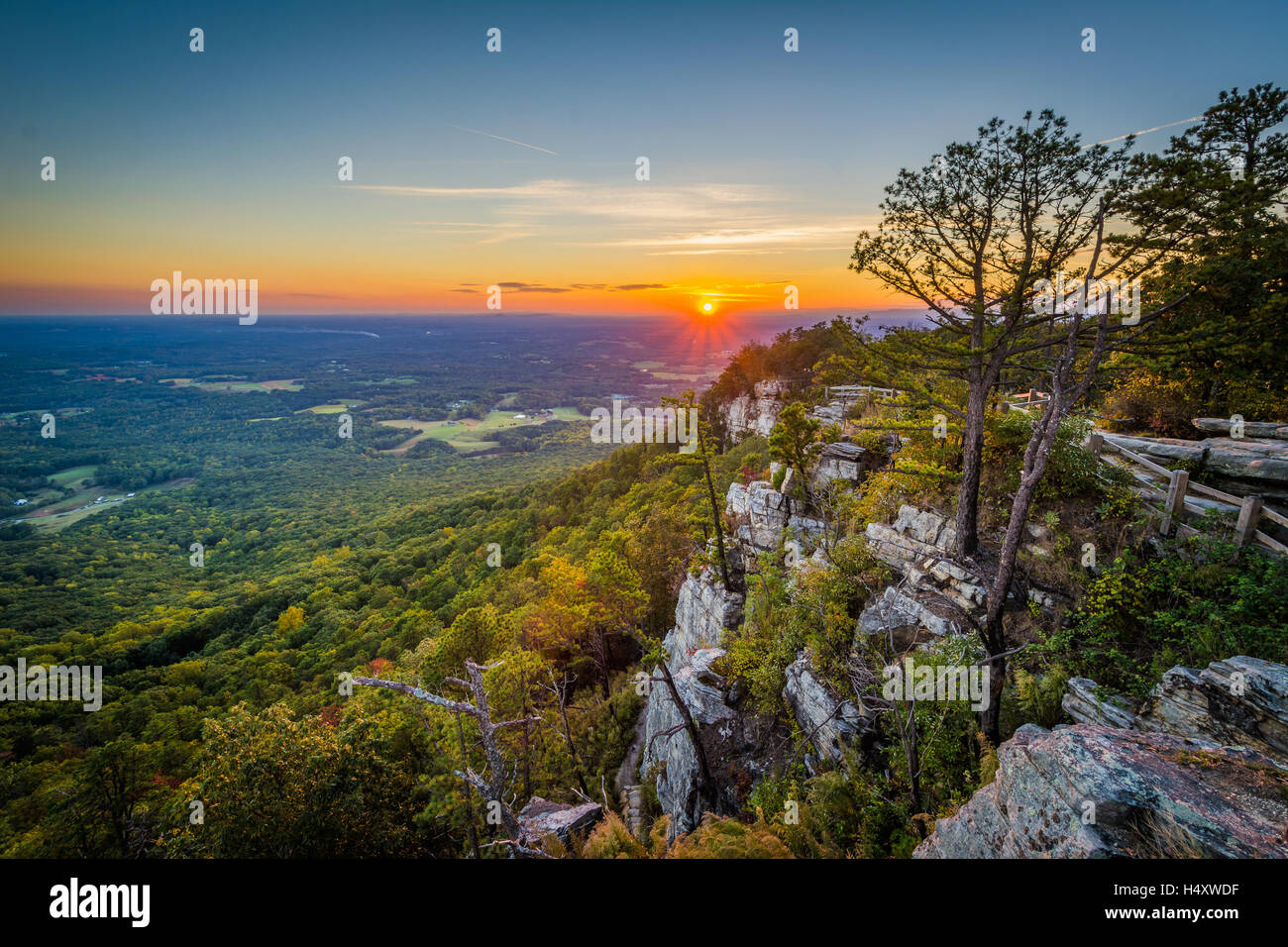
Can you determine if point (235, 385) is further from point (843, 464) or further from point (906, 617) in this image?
A: point (906, 617)

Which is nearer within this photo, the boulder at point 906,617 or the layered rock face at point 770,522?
the boulder at point 906,617

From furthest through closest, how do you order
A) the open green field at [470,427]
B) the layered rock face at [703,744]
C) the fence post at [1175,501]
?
the open green field at [470,427]
the layered rock face at [703,744]
the fence post at [1175,501]

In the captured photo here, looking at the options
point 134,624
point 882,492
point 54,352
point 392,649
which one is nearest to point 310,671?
point 392,649

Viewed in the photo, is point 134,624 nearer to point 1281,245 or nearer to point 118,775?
point 118,775

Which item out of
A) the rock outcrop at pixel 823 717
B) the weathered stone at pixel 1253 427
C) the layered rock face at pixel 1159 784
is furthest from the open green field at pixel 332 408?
the weathered stone at pixel 1253 427

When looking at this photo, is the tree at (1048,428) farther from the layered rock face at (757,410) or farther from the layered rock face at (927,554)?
the layered rock face at (757,410)

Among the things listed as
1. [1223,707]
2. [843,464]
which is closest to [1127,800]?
[1223,707]

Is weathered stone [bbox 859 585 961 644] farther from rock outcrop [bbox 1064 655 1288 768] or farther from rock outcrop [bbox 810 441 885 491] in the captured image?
rock outcrop [bbox 810 441 885 491]
